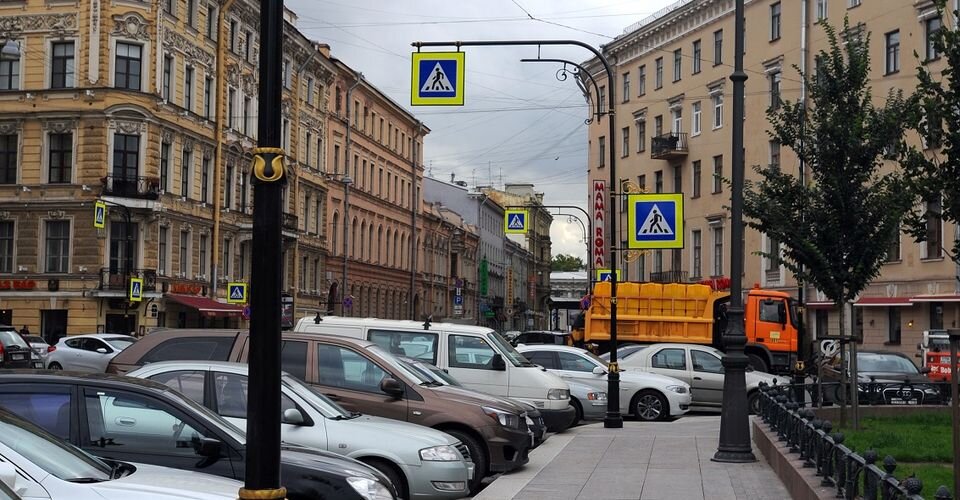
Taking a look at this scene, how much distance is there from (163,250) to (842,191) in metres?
36.9

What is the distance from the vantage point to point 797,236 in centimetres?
1872

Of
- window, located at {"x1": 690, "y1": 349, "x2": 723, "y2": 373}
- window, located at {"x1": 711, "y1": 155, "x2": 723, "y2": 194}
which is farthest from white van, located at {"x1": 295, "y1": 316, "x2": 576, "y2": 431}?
window, located at {"x1": 711, "y1": 155, "x2": 723, "y2": 194}

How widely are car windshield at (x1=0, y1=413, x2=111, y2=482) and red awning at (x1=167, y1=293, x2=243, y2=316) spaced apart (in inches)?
1702

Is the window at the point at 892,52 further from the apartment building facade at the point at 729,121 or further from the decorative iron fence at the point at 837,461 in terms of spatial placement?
the decorative iron fence at the point at 837,461

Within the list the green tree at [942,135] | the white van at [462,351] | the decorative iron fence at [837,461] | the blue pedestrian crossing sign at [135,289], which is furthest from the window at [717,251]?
the decorative iron fence at [837,461]

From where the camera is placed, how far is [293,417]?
34.3 ft

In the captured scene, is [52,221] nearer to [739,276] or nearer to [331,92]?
[331,92]

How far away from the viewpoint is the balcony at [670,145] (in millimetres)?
60156

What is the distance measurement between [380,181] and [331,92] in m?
12.8

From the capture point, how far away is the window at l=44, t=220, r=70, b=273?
4791cm

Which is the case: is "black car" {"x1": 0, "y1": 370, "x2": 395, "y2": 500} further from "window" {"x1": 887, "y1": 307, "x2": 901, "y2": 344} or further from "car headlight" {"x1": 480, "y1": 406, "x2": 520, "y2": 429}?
"window" {"x1": 887, "y1": 307, "x2": 901, "y2": 344}

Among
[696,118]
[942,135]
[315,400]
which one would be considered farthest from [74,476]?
[696,118]

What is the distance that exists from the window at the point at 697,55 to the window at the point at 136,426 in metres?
52.9

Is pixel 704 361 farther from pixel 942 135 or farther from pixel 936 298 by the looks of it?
pixel 936 298
